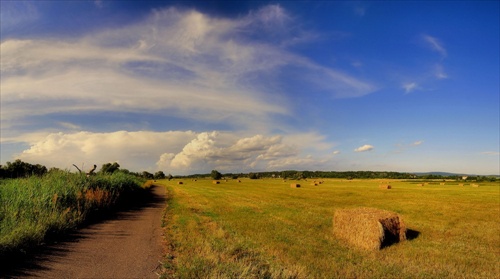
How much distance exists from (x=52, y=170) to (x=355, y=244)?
18688 millimetres

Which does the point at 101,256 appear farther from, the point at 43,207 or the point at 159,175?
the point at 159,175

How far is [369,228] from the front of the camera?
14.7 meters

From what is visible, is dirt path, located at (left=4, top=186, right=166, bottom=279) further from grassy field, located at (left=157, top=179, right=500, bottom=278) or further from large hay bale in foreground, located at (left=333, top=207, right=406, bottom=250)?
large hay bale in foreground, located at (left=333, top=207, right=406, bottom=250)

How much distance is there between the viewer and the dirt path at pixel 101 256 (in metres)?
8.20

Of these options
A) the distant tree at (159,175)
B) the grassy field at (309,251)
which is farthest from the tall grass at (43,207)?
the distant tree at (159,175)

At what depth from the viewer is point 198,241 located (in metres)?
12.1

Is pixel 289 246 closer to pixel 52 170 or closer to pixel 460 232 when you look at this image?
pixel 460 232

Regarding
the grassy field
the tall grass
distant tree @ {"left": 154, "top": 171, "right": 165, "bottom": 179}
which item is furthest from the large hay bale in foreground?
distant tree @ {"left": 154, "top": 171, "right": 165, "bottom": 179}

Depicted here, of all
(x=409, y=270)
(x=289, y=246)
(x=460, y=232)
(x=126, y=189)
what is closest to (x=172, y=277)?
(x=289, y=246)

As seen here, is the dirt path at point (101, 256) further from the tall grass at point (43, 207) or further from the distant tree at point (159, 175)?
the distant tree at point (159, 175)

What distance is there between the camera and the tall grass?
10.4 metres

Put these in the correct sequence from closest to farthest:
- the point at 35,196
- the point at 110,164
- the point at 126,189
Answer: the point at 35,196
the point at 126,189
the point at 110,164

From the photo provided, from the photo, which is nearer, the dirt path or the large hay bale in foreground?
the dirt path

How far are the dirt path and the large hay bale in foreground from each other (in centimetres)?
877
